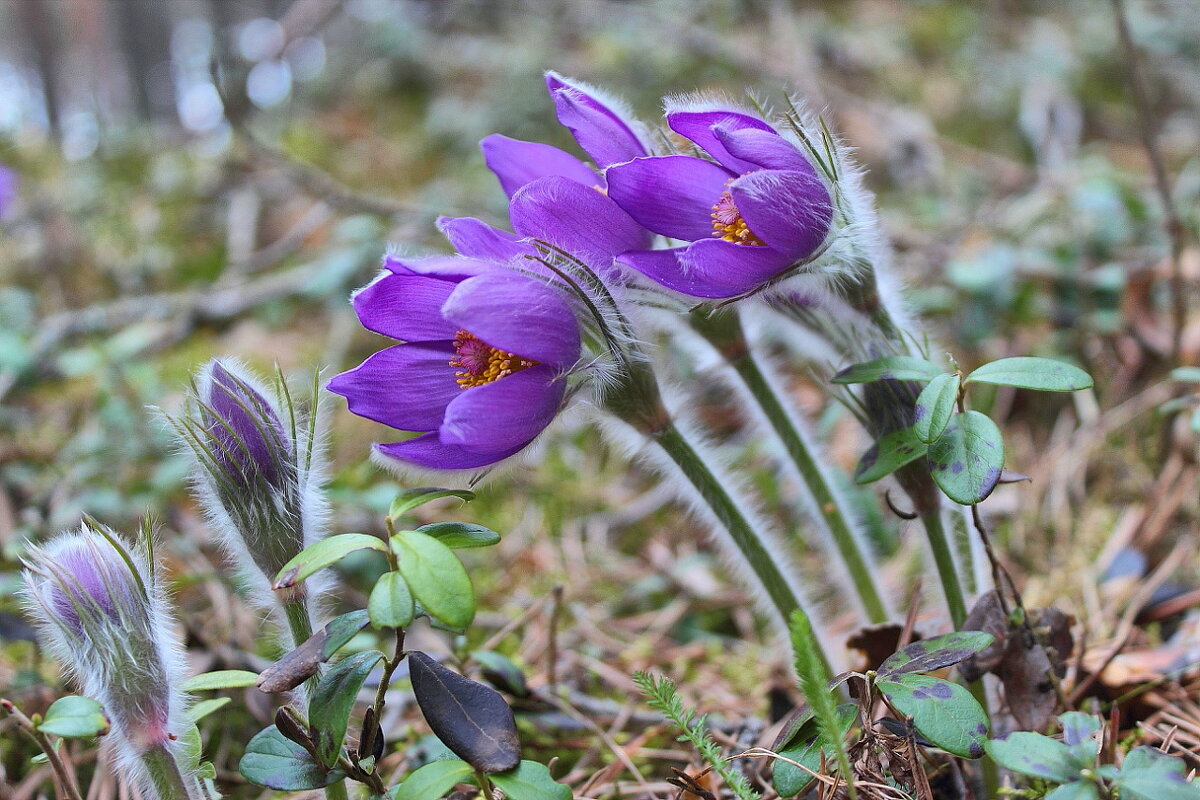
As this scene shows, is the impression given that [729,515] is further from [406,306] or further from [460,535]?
[406,306]

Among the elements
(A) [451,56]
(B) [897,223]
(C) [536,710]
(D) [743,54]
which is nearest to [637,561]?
(C) [536,710]

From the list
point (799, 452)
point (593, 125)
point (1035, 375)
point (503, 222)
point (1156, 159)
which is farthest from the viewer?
point (503, 222)

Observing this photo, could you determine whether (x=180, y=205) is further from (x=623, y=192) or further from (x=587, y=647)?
(x=623, y=192)

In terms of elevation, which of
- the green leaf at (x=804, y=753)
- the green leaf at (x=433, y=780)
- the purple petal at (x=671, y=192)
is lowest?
the green leaf at (x=804, y=753)

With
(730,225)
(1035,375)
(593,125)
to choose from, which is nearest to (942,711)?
(1035,375)

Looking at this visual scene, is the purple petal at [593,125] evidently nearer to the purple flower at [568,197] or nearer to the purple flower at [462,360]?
the purple flower at [568,197]

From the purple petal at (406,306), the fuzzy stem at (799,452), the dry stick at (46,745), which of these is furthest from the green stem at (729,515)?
the dry stick at (46,745)
